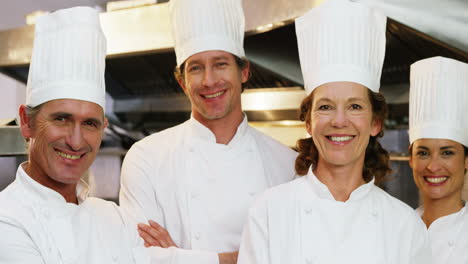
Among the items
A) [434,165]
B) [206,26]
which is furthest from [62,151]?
[434,165]

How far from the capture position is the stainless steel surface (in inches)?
72.8

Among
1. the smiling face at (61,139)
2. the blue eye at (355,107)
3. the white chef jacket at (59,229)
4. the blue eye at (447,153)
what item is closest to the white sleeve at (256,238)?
the white chef jacket at (59,229)

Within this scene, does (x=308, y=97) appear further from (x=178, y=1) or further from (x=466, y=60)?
(x=466, y=60)

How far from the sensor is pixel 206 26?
2.08 m

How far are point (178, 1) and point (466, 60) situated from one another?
4.24 ft

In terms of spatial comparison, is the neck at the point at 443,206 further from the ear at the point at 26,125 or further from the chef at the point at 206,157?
the ear at the point at 26,125

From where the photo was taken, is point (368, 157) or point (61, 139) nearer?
point (61, 139)

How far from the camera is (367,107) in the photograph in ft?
5.33

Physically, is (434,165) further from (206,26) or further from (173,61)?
(173,61)

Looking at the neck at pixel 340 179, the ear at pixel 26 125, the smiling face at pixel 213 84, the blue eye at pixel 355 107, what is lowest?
the neck at pixel 340 179

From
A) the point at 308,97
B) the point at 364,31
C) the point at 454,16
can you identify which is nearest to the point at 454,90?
the point at 454,16

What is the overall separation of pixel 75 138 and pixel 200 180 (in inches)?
27.7

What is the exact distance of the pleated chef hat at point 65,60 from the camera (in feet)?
4.58

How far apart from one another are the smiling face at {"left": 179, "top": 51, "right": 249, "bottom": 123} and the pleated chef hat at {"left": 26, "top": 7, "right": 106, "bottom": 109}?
543mm
